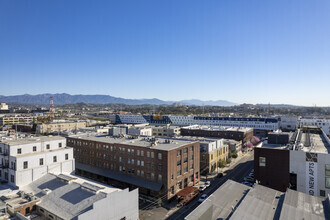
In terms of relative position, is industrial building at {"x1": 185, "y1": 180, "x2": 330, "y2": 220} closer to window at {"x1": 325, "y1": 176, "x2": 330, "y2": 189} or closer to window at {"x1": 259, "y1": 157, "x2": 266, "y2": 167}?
window at {"x1": 325, "y1": 176, "x2": 330, "y2": 189}

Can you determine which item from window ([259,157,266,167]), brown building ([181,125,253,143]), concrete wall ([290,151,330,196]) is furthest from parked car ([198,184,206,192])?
brown building ([181,125,253,143])

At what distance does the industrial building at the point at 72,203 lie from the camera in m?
22.2

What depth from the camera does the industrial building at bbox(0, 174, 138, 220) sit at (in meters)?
22.2

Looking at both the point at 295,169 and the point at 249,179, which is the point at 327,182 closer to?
the point at 295,169

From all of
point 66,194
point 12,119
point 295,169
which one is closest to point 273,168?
point 295,169

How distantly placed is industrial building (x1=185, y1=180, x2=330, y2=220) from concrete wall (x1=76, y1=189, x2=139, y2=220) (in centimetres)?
941

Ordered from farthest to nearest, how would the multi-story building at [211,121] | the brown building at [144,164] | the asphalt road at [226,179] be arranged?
the multi-story building at [211,121] → the brown building at [144,164] → the asphalt road at [226,179]

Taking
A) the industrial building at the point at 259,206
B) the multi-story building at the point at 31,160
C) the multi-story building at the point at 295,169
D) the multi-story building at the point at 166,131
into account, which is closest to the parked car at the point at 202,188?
the multi-story building at the point at 295,169

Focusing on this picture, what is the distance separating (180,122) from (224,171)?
271ft

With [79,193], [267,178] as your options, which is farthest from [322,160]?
[79,193]

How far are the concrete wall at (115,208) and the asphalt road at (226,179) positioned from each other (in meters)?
7.47

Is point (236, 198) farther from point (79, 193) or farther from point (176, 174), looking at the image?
point (79, 193)

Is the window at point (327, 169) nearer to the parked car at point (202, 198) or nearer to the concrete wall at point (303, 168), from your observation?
the concrete wall at point (303, 168)

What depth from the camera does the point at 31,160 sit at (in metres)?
32.0
